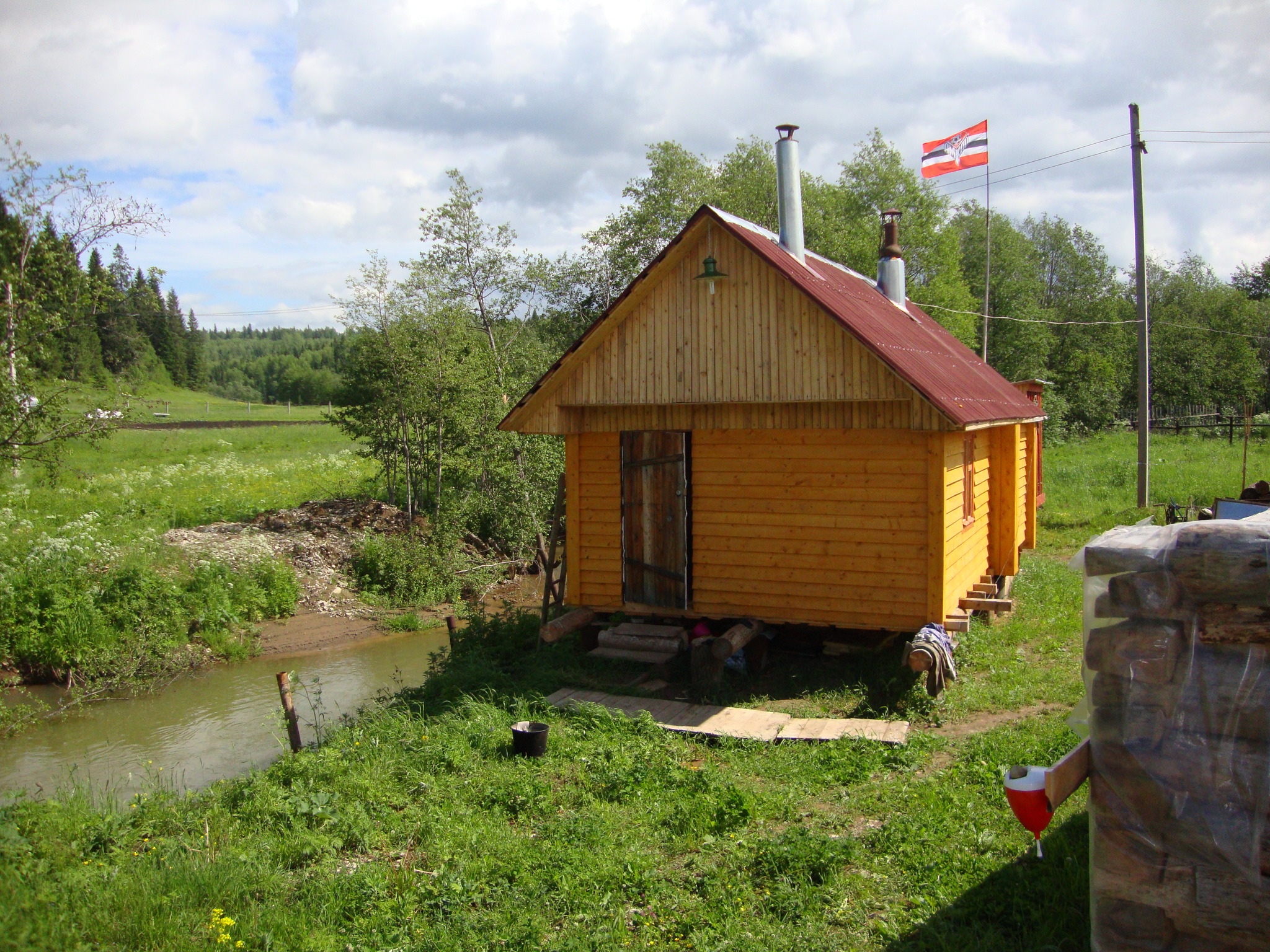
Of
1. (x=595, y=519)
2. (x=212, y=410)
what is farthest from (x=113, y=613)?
(x=212, y=410)

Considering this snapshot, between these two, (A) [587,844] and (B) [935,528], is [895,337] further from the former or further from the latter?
(A) [587,844]

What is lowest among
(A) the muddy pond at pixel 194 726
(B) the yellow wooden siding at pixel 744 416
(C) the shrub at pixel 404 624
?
(A) the muddy pond at pixel 194 726

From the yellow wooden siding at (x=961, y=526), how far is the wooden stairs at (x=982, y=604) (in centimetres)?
10

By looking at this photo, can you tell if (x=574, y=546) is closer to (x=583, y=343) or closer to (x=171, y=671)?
(x=583, y=343)

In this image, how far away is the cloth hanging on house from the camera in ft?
27.4

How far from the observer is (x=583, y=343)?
10.3 m

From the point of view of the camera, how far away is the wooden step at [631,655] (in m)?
10.4

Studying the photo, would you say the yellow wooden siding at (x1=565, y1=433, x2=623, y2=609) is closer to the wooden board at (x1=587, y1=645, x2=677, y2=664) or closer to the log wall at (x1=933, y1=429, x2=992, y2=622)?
the wooden board at (x1=587, y1=645, x2=677, y2=664)

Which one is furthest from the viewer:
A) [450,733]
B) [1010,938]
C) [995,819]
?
[450,733]

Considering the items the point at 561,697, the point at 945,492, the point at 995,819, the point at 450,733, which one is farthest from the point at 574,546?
the point at 995,819

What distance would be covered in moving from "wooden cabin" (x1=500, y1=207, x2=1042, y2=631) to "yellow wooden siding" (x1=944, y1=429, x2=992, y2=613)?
6cm

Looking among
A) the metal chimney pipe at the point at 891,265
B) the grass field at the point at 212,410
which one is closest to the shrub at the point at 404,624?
the metal chimney pipe at the point at 891,265

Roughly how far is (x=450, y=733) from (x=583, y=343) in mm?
4705

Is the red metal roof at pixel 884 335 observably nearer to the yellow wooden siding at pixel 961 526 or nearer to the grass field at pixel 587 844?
the yellow wooden siding at pixel 961 526
